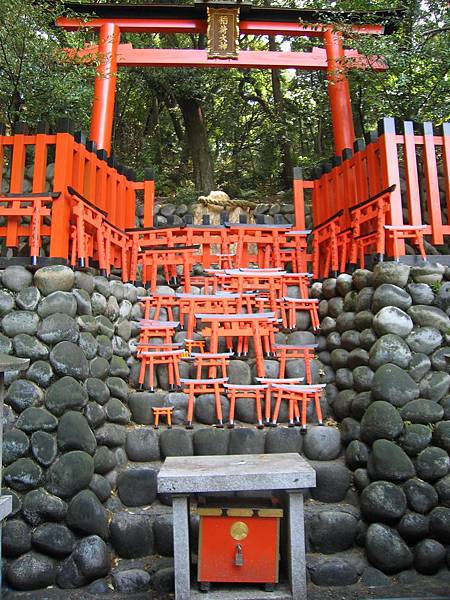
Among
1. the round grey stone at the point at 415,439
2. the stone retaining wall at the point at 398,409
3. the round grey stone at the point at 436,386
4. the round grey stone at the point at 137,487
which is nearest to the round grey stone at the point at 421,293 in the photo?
the stone retaining wall at the point at 398,409

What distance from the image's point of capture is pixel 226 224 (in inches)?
358

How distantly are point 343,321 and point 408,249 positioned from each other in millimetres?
1543

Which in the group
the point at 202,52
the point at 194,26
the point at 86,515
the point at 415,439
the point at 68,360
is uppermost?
the point at 194,26

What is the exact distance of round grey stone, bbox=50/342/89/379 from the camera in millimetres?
5234

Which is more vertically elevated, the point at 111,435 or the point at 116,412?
the point at 116,412

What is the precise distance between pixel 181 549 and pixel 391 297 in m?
3.42

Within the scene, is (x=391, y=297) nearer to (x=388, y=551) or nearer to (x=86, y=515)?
(x=388, y=551)

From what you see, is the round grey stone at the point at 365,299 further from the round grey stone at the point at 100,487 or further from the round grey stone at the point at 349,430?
the round grey stone at the point at 100,487

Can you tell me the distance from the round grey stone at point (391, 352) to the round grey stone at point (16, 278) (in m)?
3.81

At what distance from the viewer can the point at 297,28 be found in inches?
429

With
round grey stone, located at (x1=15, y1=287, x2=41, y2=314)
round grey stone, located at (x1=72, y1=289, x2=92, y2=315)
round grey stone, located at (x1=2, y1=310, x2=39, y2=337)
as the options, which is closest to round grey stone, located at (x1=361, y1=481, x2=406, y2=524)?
round grey stone, located at (x1=72, y1=289, x2=92, y2=315)

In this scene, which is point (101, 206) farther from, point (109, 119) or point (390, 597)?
point (390, 597)

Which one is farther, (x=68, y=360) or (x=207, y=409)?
(x=207, y=409)

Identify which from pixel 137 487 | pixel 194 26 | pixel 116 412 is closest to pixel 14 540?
pixel 137 487
